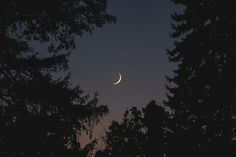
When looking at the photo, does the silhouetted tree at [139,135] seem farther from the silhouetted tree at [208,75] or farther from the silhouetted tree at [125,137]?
the silhouetted tree at [208,75]

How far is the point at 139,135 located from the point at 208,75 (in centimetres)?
3760

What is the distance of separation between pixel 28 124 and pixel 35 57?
146 centimetres

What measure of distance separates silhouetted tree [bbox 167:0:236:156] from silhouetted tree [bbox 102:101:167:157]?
25585 millimetres

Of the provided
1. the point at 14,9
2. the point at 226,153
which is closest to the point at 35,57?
the point at 14,9

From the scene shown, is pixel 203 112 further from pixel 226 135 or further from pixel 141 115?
pixel 141 115

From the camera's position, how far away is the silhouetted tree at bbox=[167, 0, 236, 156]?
26.4 m

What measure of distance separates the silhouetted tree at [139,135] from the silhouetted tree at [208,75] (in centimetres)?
2559

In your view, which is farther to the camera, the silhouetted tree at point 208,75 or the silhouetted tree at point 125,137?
the silhouetted tree at point 125,137

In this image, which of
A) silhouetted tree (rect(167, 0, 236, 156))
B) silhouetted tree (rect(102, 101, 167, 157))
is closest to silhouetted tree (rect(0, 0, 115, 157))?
silhouetted tree (rect(167, 0, 236, 156))

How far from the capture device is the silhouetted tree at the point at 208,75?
26406mm

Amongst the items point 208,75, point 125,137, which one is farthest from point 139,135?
point 208,75

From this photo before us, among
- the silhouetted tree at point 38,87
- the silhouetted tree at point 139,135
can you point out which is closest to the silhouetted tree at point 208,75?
the silhouetted tree at point 38,87

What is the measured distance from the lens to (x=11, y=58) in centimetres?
1245

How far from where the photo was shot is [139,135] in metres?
64.2
